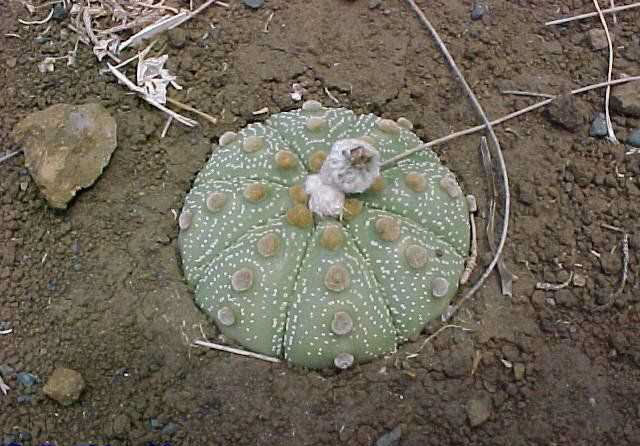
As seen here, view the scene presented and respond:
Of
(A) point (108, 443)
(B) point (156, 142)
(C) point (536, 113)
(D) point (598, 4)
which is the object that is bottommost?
(A) point (108, 443)

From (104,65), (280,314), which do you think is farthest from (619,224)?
(104,65)

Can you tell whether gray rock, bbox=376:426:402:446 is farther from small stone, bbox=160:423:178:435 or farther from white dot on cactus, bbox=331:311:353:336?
small stone, bbox=160:423:178:435

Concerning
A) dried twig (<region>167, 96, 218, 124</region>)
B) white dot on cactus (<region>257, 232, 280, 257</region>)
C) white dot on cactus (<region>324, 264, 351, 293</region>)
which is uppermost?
white dot on cactus (<region>257, 232, 280, 257</region>)

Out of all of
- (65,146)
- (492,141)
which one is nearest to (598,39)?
(492,141)

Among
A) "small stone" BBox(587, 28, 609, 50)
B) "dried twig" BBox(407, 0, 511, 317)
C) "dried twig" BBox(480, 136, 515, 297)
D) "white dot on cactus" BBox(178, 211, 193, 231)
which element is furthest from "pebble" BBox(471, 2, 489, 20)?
"white dot on cactus" BBox(178, 211, 193, 231)

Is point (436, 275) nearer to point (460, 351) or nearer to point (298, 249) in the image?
point (460, 351)

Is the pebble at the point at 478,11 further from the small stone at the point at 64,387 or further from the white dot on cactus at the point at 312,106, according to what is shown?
the small stone at the point at 64,387
